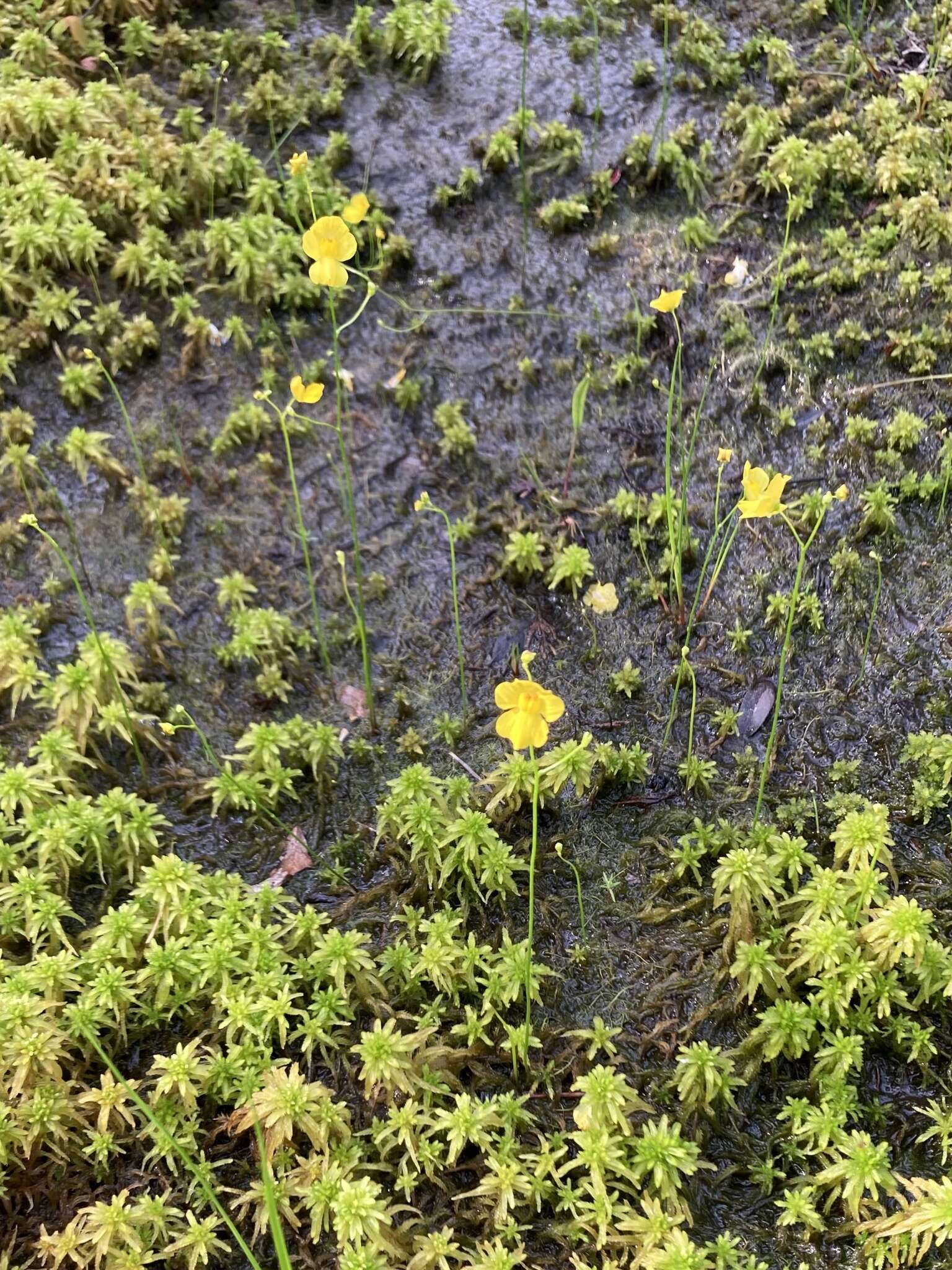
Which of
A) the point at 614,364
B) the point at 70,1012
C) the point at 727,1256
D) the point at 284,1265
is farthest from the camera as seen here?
the point at 614,364

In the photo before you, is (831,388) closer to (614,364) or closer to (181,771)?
(614,364)

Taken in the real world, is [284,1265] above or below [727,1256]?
above

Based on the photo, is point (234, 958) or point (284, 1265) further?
point (234, 958)

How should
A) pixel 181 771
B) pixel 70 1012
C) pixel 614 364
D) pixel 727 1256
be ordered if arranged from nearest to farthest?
1. pixel 727 1256
2. pixel 70 1012
3. pixel 181 771
4. pixel 614 364

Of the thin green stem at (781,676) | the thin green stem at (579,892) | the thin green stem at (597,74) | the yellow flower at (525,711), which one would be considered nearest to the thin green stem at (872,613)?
the thin green stem at (781,676)

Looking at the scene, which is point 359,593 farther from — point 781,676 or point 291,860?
point 781,676

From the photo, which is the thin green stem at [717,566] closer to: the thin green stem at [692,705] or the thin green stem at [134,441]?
the thin green stem at [692,705]

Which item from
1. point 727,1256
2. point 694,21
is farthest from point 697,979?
point 694,21
